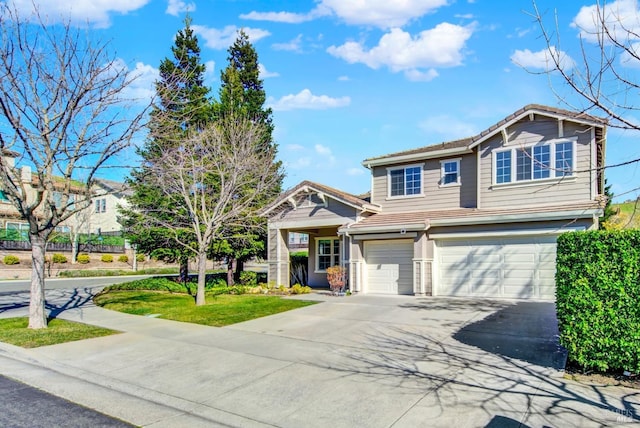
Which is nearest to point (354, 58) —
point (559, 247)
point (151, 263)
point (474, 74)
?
point (474, 74)

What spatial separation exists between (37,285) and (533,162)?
16.3 meters

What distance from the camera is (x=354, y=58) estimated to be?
16906mm

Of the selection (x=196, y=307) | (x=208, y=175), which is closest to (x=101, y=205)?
(x=208, y=175)

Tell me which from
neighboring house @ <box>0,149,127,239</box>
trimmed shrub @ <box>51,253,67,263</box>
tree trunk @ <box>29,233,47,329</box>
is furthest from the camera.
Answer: neighboring house @ <box>0,149,127,239</box>

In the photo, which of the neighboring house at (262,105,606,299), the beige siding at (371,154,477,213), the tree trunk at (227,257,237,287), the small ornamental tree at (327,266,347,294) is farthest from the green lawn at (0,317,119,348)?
the beige siding at (371,154,477,213)

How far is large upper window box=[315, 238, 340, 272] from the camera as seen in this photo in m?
21.9

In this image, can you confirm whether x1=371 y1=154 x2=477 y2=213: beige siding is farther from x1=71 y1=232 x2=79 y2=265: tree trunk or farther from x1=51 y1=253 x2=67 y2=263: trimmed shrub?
x1=71 y1=232 x2=79 y2=265: tree trunk

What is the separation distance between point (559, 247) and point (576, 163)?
9.51m

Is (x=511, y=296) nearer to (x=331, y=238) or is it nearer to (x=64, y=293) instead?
(x=331, y=238)

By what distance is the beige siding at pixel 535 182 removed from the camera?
1448cm

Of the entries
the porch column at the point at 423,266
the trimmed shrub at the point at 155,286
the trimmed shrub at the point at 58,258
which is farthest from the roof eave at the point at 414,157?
the trimmed shrub at the point at 58,258

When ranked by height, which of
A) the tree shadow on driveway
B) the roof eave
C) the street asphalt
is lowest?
the street asphalt

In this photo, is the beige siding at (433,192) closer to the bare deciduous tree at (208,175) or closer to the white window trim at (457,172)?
the white window trim at (457,172)

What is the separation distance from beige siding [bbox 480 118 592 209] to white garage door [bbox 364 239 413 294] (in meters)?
3.74
